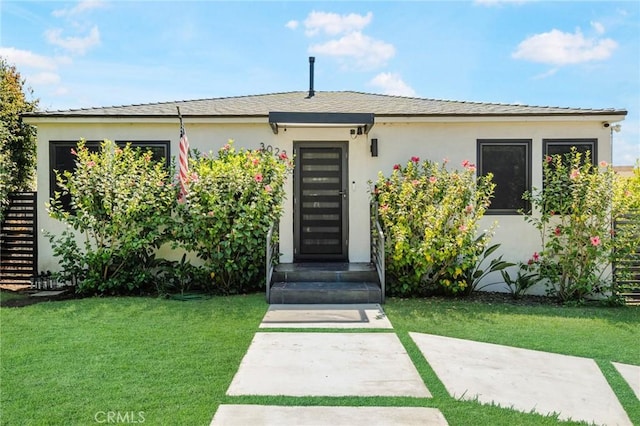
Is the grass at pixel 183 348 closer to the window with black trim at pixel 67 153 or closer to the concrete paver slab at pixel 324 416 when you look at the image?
the concrete paver slab at pixel 324 416

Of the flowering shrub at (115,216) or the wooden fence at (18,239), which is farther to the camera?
the wooden fence at (18,239)

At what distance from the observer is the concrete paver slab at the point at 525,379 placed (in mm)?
2996

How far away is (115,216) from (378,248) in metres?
4.20

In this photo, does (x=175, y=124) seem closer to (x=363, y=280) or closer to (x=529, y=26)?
(x=363, y=280)

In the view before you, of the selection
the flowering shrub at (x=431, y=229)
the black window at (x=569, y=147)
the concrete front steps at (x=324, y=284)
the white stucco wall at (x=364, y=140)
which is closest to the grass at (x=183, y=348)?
the concrete front steps at (x=324, y=284)

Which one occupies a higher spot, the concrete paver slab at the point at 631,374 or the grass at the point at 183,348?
the grass at the point at 183,348

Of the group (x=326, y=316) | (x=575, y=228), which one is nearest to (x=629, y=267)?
(x=575, y=228)

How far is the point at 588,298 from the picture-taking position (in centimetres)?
704

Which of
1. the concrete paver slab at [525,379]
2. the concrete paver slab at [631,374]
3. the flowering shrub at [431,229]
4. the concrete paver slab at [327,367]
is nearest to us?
the concrete paver slab at [525,379]

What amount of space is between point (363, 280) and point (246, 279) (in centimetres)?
189

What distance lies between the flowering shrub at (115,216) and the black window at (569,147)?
657 cm

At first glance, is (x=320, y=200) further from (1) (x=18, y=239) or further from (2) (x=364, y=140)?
(1) (x=18, y=239)

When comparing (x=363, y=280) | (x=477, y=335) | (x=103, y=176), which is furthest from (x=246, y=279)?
(x=477, y=335)

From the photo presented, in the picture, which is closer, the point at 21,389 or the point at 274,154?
the point at 21,389
